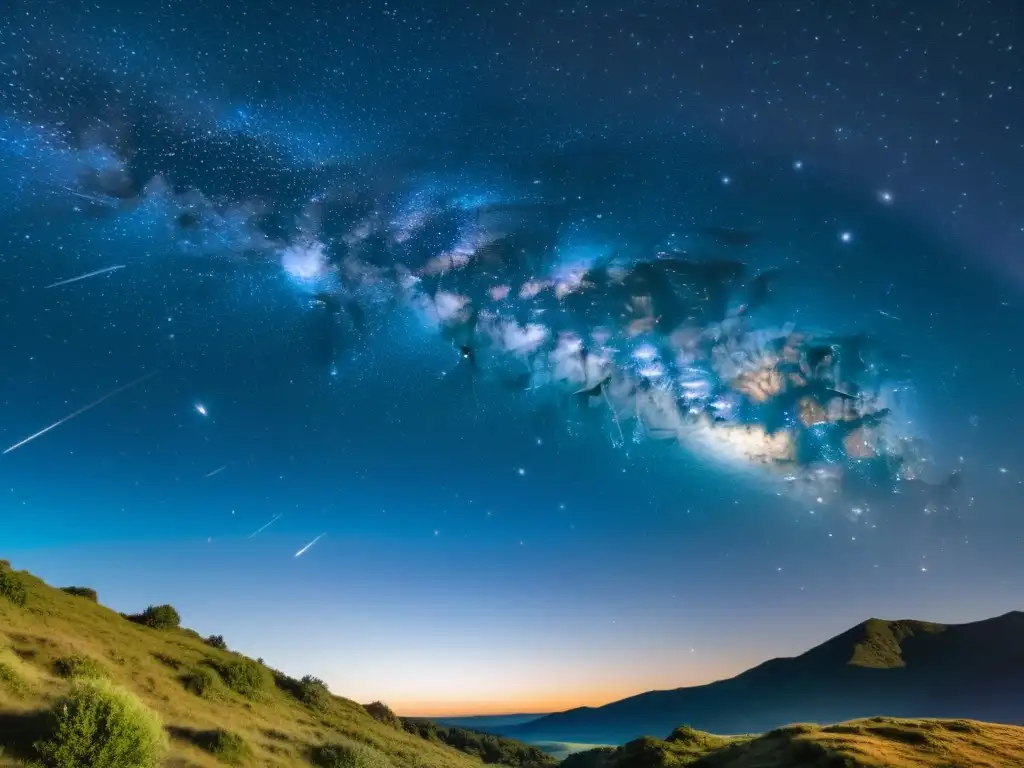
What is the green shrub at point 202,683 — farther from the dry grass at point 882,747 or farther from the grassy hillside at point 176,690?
the dry grass at point 882,747

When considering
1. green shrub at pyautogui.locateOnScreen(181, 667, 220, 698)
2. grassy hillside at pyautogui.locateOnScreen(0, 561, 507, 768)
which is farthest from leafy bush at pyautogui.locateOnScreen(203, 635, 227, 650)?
green shrub at pyautogui.locateOnScreen(181, 667, 220, 698)

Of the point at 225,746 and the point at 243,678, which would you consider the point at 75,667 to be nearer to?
the point at 225,746

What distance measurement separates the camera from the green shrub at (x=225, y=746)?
90.5ft

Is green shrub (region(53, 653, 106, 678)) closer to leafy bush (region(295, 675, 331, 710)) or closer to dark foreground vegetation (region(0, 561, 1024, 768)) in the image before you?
dark foreground vegetation (region(0, 561, 1024, 768))

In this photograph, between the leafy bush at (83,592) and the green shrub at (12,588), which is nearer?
the green shrub at (12,588)

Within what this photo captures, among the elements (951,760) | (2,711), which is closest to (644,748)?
(951,760)

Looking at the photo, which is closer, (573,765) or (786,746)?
(786,746)

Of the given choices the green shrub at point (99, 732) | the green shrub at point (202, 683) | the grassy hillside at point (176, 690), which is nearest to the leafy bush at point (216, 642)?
the grassy hillside at point (176, 690)

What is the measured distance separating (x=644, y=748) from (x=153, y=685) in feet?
118

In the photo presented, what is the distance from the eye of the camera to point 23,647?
97.1ft

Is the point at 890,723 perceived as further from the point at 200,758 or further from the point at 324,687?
the point at 324,687

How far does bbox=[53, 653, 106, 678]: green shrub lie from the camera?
2844cm

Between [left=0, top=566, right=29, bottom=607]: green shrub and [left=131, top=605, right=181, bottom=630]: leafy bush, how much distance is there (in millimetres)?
16825

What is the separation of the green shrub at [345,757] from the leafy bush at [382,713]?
33043 mm
